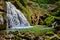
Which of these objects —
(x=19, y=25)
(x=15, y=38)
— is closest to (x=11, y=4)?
(x=19, y=25)

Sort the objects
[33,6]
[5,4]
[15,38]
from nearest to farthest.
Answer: [15,38] < [5,4] < [33,6]

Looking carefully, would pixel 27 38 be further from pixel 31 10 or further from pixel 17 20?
pixel 31 10

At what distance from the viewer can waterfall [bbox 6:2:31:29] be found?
15.0m

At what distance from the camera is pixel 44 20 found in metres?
19.3

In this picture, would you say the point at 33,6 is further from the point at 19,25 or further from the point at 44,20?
the point at 19,25

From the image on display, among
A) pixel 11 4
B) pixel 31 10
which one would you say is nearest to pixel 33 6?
pixel 31 10

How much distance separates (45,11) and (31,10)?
6.27 feet

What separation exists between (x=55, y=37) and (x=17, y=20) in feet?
22.5

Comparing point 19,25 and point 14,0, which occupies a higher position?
point 14,0

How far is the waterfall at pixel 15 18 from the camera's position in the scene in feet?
49.3

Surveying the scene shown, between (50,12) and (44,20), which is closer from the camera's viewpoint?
(44,20)

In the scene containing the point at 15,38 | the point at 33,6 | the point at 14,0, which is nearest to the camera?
the point at 15,38

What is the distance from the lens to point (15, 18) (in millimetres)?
15555

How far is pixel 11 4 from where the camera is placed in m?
16.3
